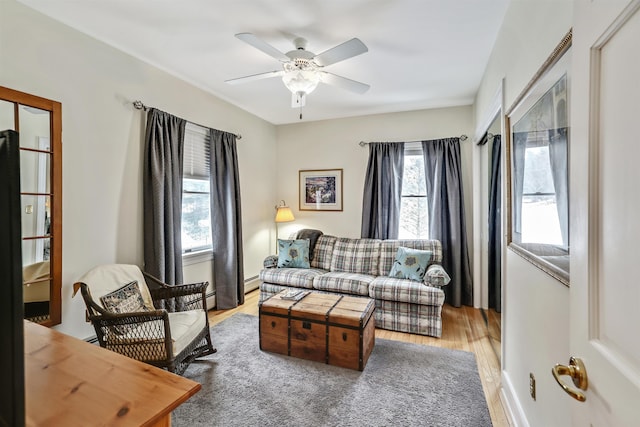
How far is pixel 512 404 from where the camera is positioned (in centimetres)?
185

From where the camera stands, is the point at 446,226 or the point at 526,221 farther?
the point at 446,226

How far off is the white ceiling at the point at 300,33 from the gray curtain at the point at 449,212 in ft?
2.81

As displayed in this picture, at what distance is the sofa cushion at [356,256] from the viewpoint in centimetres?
389

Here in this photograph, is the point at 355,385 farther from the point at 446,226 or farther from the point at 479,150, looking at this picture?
Answer: the point at 479,150

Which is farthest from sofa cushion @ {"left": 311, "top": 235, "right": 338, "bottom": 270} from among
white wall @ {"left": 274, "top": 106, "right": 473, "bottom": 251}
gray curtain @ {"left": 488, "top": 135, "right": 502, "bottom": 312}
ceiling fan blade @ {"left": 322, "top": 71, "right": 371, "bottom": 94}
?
ceiling fan blade @ {"left": 322, "top": 71, "right": 371, "bottom": 94}

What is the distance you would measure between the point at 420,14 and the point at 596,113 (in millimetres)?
1885

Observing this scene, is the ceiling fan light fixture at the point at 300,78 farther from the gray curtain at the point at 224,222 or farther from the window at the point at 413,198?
the window at the point at 413,198

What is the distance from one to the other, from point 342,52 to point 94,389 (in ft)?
7.13

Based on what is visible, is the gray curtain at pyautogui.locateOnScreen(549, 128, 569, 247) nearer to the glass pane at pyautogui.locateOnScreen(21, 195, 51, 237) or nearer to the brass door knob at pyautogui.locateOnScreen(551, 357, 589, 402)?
the brass door knob at pyautogui.locateOnScreen(551, 357, 589, 402)

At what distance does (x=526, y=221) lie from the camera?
163 cm

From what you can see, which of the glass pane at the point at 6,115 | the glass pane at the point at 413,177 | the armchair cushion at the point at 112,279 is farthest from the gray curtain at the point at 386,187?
the glass pane at the point at 6,115

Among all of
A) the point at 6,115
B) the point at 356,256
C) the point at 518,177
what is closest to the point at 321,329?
the point at 356,256

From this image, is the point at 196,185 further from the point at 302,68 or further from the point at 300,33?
the point at 300,33

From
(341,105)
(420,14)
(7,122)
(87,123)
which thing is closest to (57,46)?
(87,123)
